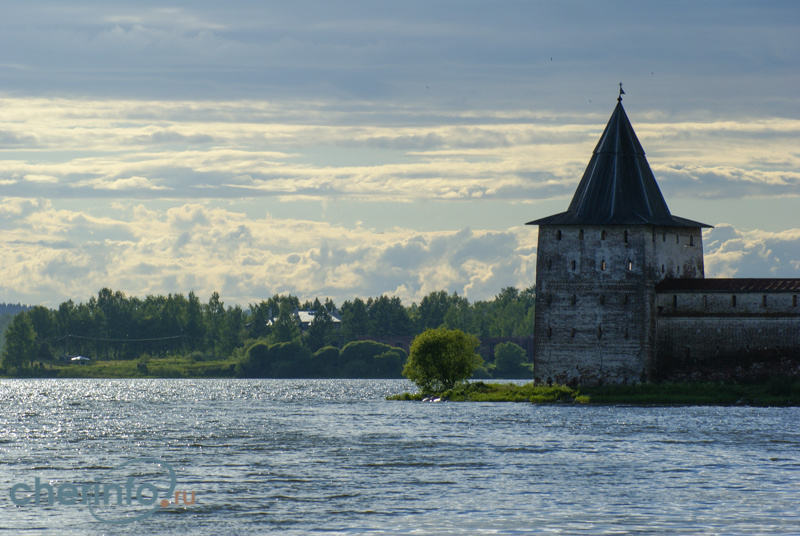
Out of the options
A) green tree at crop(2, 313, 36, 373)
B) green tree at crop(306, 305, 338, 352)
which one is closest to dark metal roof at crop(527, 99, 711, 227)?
green tree at crop(306, 305, 338, 352)

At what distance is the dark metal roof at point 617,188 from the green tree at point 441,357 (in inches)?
353

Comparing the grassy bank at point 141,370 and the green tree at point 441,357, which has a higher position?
the green tree at point 441,357

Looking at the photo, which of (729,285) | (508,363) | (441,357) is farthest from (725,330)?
(508,363)

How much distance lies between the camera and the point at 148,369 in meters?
167

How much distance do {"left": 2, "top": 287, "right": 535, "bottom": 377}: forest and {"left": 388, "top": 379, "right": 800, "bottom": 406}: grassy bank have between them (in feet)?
307

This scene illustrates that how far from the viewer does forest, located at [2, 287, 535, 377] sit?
167 metres

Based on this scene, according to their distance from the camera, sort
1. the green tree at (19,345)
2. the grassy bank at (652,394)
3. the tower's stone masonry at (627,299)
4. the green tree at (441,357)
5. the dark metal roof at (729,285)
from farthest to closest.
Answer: the green tree at (19,345) → the green tree at (441,357) → the tower's stone masonry at (627,299) → the dark metal roof at (729,285) → the grassy bank at (652,394)

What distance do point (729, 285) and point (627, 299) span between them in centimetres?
592

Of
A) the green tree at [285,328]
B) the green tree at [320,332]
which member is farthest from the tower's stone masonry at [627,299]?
the green tree at [285,328]

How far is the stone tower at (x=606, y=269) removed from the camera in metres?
69.4

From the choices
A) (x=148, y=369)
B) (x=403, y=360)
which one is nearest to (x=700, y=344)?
(x=403, y=360)

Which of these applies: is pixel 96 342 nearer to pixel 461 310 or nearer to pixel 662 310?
pixel 461 310

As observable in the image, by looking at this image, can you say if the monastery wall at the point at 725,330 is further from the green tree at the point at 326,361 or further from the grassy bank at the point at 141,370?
the grassy bank at the point at 141,370

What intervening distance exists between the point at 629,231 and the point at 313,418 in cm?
2495
